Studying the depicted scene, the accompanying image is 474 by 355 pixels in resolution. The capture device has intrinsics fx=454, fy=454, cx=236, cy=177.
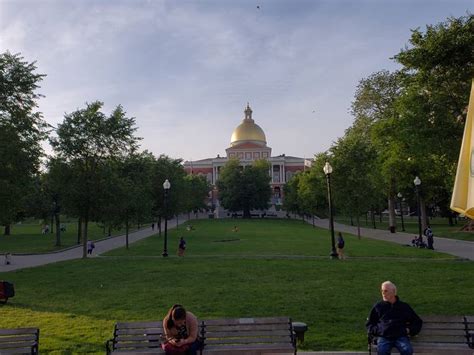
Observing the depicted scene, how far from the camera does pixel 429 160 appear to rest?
33.7 metres

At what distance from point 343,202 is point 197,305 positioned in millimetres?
29673

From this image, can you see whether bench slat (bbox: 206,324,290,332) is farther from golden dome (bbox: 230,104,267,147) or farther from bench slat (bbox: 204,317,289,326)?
golden dome (bbox: 230,104,267,147)

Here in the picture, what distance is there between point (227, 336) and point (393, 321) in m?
2.58

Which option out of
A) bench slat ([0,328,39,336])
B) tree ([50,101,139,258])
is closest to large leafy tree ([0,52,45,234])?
tree ([50,101,139,258])

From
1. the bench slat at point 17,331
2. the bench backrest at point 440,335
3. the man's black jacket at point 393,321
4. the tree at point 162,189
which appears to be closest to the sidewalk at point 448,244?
the bench backrest at point 440,335

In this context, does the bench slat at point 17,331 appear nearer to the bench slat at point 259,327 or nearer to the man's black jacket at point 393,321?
the bench slat at point 259,327

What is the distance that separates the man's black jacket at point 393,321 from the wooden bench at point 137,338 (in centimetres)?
334

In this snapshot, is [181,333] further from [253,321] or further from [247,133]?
[247,133]

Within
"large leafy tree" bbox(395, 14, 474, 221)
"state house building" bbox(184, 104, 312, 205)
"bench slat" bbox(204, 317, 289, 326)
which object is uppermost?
"state house building" bbox(184, 104, 312, 205)

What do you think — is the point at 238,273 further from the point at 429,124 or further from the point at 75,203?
the point at 429,124

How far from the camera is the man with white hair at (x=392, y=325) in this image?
6.67m

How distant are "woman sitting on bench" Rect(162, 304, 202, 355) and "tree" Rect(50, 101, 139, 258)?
19.1 meters

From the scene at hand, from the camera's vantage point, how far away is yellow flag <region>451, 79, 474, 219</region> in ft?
17.6

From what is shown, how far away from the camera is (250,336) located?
7359 mm
